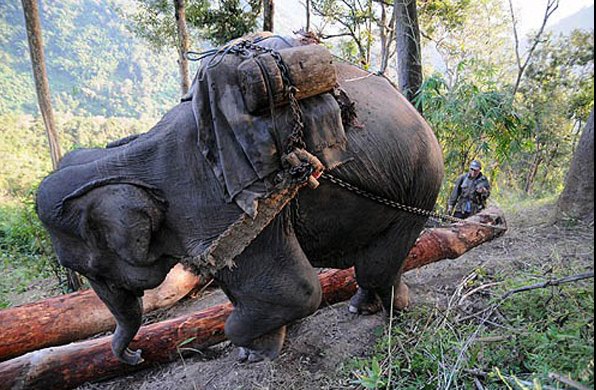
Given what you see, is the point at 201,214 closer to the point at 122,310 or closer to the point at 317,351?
the point at 122,310

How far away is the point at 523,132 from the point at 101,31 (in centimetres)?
6379

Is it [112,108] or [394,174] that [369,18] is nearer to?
[394,174]

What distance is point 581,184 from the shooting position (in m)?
3.66

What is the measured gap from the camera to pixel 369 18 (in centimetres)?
1401

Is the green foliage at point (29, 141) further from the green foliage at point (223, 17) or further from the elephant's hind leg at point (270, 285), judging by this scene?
the elephant's hind leg at point (270, 285)

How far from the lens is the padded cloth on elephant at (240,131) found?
6.38ft

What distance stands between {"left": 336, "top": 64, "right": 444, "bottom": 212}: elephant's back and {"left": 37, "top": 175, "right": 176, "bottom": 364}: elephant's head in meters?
1.02

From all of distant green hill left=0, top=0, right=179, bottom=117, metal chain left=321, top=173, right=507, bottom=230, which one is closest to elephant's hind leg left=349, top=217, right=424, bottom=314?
metal chain left=321, top=173, right=507, bottom=230

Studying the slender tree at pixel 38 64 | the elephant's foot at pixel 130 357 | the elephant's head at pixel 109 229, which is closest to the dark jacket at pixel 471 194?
the elephant's foot at pixel 130 357

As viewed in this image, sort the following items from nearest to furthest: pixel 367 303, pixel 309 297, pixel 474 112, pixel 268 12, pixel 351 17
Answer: pixel 309 297 < pixel 367 303 < pixel 474 112 < pixel 268 12 < pixel 351 17

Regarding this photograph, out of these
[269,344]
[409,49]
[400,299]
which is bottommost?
[400,299]

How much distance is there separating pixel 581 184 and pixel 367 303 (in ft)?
7.13

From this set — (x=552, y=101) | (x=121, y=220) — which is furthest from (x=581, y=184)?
(x=552, y=101)

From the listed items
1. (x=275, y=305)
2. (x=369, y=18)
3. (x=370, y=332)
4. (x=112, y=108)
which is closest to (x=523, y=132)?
(x=370, y=332)
